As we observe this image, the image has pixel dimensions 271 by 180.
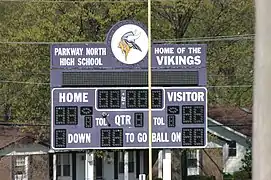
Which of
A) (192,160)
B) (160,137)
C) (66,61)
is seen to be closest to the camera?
(160,137)

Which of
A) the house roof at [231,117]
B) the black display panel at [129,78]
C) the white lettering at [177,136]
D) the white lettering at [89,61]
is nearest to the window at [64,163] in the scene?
the house roof at [231,117]

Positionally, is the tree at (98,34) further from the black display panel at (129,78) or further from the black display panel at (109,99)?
the black display panel at (109,99)

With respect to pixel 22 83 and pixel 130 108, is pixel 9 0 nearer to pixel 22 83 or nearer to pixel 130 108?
pixel 22 83

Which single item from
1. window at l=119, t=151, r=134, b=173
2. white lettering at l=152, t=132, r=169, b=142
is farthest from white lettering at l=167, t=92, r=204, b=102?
window at l=119, t=151, r=134, b=173

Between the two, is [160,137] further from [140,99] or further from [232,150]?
[232,150]

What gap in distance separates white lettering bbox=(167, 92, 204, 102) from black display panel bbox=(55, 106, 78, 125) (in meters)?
2.29

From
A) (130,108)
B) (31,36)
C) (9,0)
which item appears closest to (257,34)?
(130,108)

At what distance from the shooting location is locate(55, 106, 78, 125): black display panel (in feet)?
57.8

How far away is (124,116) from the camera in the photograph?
17.6 m


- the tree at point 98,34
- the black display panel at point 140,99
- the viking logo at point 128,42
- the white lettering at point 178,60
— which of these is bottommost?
the black display panel at point 140,99

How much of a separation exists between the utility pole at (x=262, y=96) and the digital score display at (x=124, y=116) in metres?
15.7

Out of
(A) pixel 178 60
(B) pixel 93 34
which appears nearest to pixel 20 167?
(B) pixel 93 34

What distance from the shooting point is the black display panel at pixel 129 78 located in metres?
17.9

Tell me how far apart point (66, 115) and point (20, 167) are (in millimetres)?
19098
